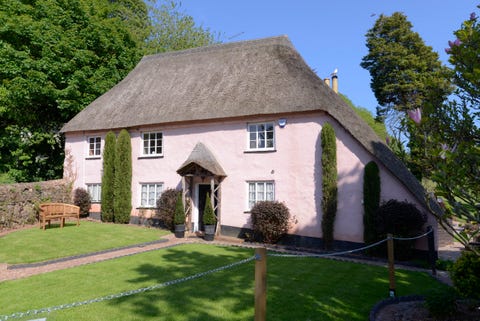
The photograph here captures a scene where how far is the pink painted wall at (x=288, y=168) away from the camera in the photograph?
13992 millimetres

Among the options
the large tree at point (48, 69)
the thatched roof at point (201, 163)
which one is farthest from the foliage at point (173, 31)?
the thatched roof at point (201, 163)

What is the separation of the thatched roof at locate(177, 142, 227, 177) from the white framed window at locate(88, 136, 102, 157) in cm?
721

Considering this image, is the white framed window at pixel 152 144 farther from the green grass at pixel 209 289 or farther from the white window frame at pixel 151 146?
the green grass at pixel 209 289

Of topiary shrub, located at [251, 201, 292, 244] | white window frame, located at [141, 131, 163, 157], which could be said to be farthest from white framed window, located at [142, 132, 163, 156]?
topiary shrub, located at [251, 201, 292, 244]

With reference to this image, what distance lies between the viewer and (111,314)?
624cm

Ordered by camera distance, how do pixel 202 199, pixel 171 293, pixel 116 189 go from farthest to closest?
1. pixel 116 189
2. pixel 202 199
3. pixel 171 293

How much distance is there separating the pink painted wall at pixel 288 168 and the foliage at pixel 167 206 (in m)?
0.62

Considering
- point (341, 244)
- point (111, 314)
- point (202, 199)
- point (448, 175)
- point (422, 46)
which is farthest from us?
point (422, 46)

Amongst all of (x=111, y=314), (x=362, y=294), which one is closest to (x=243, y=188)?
(x=362, y=294)

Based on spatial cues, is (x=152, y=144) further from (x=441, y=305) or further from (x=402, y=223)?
(x=441, y=305)

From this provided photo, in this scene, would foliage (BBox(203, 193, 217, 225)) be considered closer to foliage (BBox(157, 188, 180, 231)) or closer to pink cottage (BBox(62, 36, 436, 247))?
pink cottage (BBox(62, 36, 436, 247))

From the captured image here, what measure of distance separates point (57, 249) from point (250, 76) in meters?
11.9

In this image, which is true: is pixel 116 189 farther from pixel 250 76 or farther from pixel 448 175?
pixel 448 175

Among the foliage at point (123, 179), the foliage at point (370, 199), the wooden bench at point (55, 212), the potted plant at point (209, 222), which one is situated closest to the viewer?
the foliage at point (370, 199)
